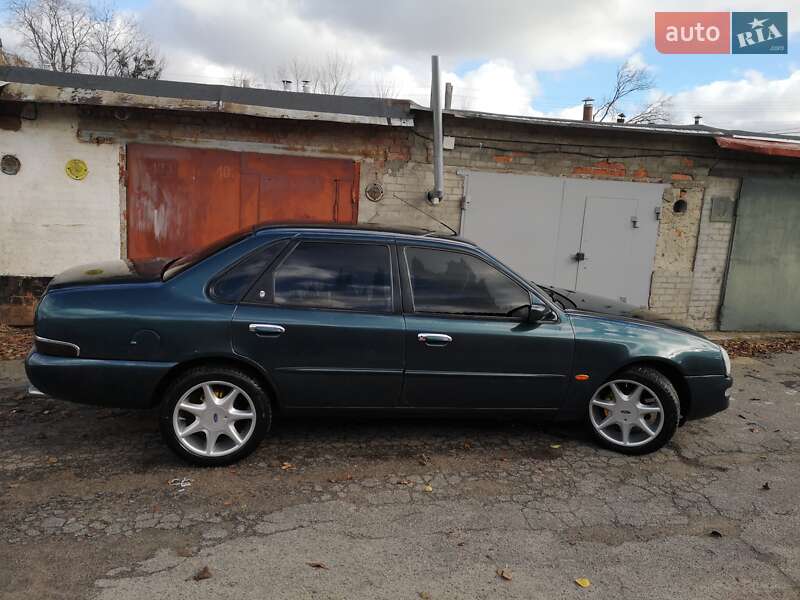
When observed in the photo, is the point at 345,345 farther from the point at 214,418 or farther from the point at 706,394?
the point at 706,394

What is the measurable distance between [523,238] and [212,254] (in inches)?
203

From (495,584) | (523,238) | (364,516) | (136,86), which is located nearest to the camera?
(495,584)

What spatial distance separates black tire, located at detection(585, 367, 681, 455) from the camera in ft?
13.6

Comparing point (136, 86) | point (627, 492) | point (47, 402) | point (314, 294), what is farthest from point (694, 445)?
point (136, 86)

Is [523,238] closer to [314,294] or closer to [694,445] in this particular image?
[694,445]

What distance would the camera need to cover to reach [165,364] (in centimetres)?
360

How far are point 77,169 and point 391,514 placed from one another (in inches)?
237

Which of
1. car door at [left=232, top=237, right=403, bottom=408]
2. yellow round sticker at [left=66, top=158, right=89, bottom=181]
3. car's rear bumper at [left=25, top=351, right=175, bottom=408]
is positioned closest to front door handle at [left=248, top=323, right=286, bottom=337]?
car door at [left=232, top=237, right=403, bottom=408]

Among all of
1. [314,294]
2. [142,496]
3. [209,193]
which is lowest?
[142,496]

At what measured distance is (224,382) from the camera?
3.66 metres

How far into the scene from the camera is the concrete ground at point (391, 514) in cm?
278

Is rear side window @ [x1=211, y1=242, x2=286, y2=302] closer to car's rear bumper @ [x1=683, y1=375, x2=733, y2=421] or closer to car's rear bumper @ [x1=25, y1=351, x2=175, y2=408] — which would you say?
car's rear bumper @ [x1=25, y1=351, x2=175, y2=408]

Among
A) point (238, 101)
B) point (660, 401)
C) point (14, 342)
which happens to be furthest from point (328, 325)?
point (14, 342)

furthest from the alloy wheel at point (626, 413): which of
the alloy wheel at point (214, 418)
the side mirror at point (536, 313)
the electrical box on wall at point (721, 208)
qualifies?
the electrical box on wall at point (721, 208)
